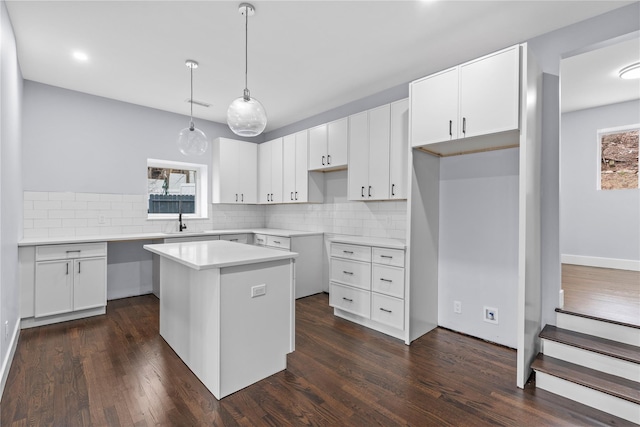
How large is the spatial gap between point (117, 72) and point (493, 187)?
4093 millimetres

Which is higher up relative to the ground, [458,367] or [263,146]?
[263,146]

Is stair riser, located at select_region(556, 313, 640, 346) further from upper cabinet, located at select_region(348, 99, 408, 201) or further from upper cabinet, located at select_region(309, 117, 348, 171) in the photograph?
upper cabinet, located at select_region(309, 117, 348, 171)

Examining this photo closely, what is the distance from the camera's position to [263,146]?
536cm

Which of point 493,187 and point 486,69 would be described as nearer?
point 486,69

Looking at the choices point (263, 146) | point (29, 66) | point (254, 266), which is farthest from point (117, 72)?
point (254, 266)

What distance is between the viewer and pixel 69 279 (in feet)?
11.1

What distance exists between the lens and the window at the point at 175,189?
4.73m

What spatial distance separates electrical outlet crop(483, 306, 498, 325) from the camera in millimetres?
2873

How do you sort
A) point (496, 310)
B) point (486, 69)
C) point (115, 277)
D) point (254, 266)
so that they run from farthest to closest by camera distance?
point (115, 277), point (496, 310), point (486, 69), point (254, 266)

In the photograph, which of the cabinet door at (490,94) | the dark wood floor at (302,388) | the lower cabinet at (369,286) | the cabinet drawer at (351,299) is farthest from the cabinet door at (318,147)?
the dark wood floor at (302,388)

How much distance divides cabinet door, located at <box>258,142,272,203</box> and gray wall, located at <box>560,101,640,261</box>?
14.9 ft

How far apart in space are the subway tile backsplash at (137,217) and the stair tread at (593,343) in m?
1.63

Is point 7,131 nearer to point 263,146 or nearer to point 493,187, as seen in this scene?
point 263,146

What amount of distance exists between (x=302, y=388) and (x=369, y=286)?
1337mm
